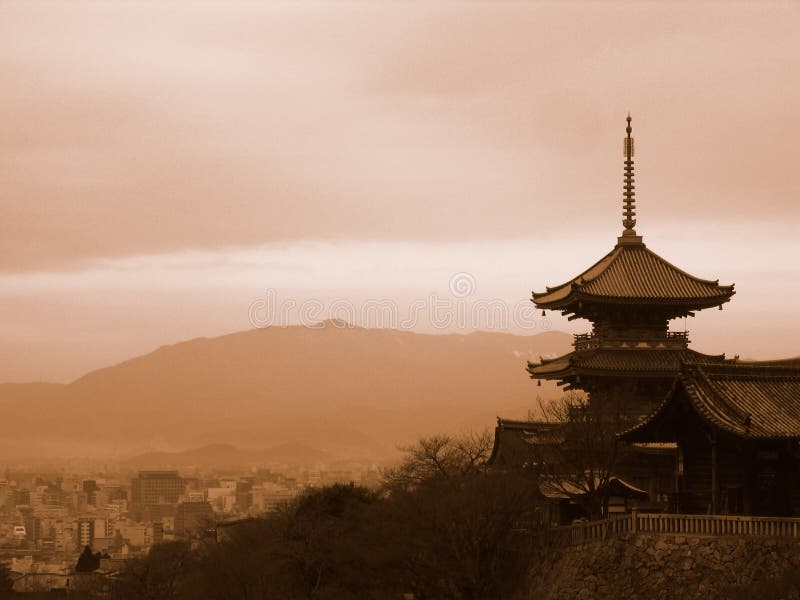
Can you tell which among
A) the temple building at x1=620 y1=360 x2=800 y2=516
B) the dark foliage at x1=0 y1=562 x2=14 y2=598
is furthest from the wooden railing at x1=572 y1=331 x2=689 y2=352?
the dark foliage at x1=0 y1=562 x2=14 y2=598

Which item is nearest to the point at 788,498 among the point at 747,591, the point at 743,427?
the point at 743,427

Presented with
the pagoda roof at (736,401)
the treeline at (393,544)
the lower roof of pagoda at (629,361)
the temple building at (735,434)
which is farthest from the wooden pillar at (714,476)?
the lower roof of pagoda at (629,361)

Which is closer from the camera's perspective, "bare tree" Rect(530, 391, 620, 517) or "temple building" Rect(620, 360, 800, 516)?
"temple building" Rect(620, 360, 800, 516)

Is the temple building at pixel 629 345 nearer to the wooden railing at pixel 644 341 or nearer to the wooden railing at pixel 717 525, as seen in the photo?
the wooden railing at pixel 644 341

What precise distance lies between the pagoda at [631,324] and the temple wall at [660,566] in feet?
37.0

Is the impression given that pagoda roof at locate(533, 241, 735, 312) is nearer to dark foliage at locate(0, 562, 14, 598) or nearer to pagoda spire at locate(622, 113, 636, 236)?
pagoda spire at locate(622, 113, 636, 236)

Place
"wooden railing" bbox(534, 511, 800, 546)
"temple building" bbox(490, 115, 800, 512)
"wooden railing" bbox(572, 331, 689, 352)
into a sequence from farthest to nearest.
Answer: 1. "wooden railing" bbox(572, 331, 689, 352)
2. "temple building" bbox(490, 115, 800, 512)
3. "wooden railing" bbox(534, 511, 800, 546)

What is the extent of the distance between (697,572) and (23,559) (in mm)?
140283

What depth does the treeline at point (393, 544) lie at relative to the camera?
39.2 m

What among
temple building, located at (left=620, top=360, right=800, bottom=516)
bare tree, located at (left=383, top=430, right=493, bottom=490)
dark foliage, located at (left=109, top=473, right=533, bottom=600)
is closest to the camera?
temple building, located at (left=620, top=360, right=800, bottom=516)

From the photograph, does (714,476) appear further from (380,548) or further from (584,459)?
(380,548)

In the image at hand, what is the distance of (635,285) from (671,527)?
56.5 feet

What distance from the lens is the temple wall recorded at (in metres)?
31.6

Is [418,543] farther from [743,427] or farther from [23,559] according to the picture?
[23,559]
